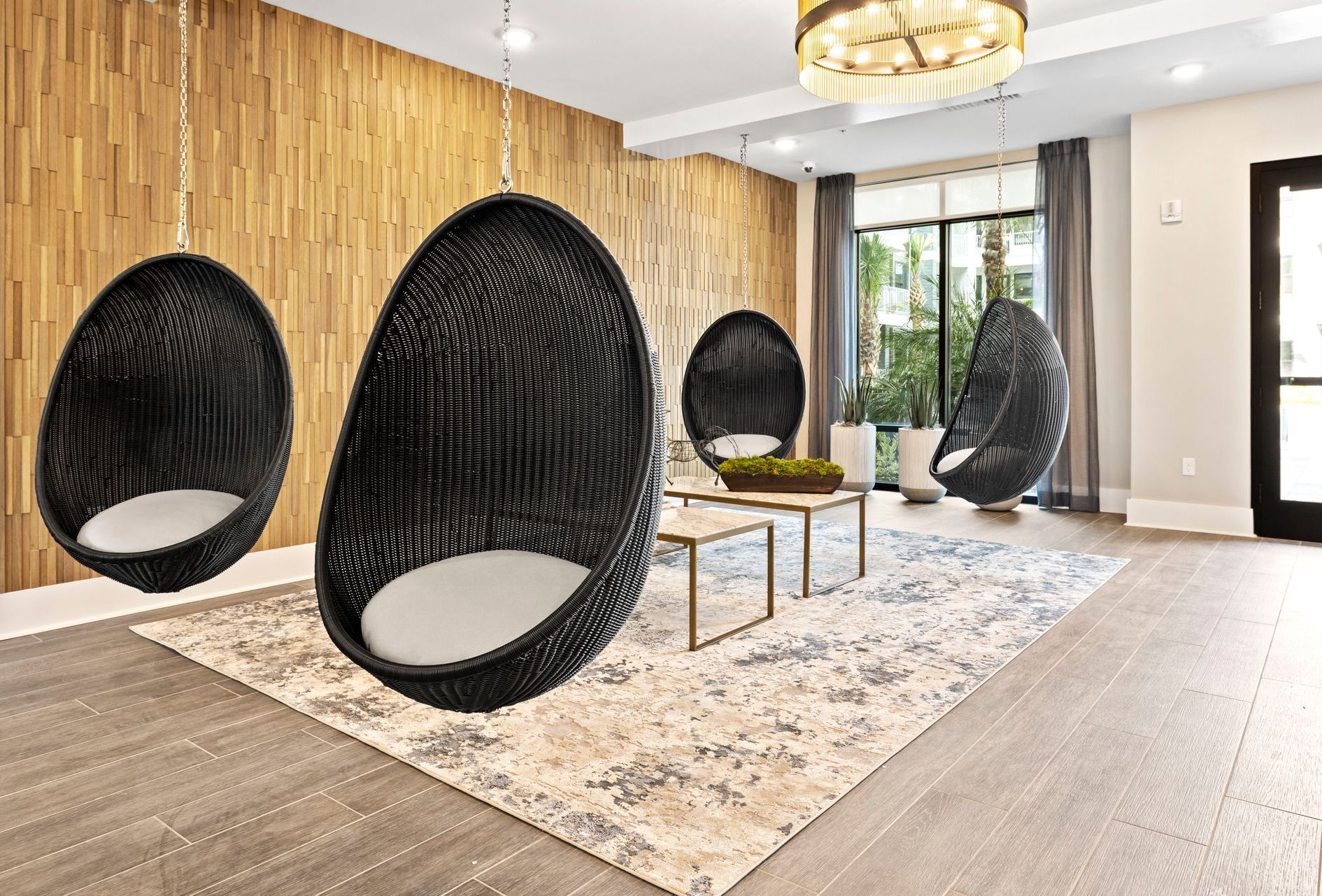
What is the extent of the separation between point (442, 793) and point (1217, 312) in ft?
18.8

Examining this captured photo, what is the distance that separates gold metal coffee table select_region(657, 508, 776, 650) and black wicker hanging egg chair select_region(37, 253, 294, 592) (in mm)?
1453

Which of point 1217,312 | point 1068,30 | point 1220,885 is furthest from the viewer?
point 1217,312

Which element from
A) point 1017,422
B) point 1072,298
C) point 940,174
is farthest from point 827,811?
point 940,174

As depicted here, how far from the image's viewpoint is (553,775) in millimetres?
2156

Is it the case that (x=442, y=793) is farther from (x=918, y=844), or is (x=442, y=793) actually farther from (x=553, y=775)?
(x=918, y=844)

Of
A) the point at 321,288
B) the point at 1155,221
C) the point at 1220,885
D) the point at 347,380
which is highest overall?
the point at 1155,221

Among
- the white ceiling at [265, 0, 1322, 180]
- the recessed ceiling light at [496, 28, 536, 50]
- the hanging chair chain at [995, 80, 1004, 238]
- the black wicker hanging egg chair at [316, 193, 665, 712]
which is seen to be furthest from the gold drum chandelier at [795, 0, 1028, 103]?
the black wicker hanging egg chair at [316, 193, 665, 712]

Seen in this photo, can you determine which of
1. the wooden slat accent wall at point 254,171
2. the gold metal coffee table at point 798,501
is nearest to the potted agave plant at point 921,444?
the gold metal coffee table at point 798,501

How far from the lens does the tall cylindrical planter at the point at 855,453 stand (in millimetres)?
7316

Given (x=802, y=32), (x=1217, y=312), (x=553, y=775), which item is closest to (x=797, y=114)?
(x=802, y=32)

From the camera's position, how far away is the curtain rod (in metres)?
6.89

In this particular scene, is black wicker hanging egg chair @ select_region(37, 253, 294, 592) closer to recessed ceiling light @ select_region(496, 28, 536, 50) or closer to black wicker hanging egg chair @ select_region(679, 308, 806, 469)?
recessed ceiling light @ select_region(496, 28, 536, 50)

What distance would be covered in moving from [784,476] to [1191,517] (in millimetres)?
3331

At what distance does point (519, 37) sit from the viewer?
4418mm
